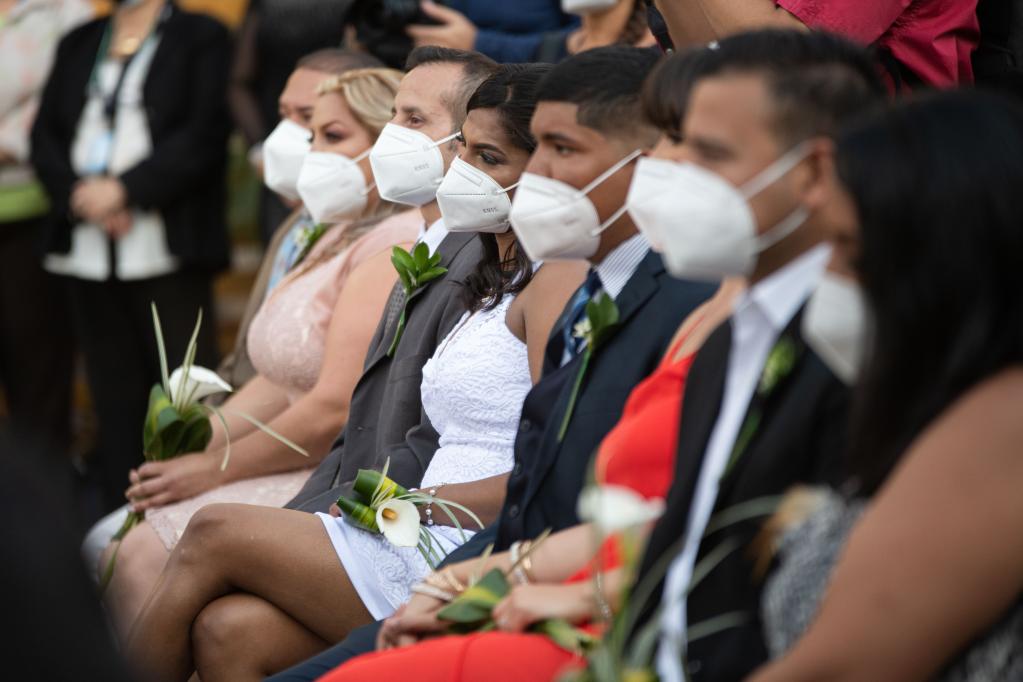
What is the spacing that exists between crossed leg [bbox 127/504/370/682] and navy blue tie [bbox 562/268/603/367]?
735mm

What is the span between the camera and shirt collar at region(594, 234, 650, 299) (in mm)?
3029

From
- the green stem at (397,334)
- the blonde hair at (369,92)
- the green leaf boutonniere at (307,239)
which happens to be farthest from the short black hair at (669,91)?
the green leaf boutonniere at (307,239)

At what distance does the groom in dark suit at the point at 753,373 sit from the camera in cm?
227

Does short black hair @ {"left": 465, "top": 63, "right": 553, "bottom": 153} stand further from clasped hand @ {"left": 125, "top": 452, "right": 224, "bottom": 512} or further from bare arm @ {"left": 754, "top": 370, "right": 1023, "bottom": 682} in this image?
bare arm @ {"left": 754, "top": 370, "right": 1023, "bottom": 682}

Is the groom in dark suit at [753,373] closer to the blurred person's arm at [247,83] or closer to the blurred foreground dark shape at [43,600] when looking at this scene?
the blurred foreground dark shape at [43,600]

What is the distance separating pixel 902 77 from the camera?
353 cm

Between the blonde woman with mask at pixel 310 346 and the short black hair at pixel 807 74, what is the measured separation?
2.06 m

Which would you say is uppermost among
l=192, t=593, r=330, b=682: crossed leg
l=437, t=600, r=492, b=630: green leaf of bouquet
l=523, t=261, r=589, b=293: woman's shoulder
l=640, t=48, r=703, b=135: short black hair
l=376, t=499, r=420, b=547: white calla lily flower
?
l=640, t=48, r=703, b=135: short black hair

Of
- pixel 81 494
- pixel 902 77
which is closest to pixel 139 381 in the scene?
pixel 81 494

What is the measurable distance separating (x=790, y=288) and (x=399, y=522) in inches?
50.3

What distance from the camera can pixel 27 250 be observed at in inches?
285

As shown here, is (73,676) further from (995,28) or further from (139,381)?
(139,381)

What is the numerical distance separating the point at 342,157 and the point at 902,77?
72.6 inches

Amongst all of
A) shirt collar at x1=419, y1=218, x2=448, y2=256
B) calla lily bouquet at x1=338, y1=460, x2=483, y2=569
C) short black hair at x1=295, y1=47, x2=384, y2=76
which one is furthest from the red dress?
short black hair at x1=295, y1=47, x2=384, y2=76
